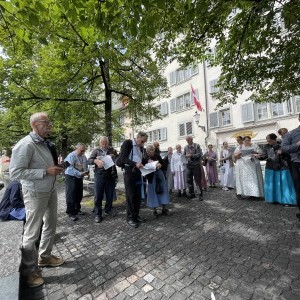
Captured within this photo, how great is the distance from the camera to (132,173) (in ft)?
16.3

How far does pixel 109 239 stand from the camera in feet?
14.0

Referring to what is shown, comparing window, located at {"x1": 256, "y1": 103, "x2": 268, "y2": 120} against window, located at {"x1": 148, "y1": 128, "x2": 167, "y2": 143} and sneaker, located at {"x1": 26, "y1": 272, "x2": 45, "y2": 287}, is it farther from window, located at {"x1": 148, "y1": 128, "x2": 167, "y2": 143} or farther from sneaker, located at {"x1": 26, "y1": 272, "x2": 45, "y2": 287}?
sneaker, located at {"x1": 26, "y1": 272, "x2": 45, "y2": 287}

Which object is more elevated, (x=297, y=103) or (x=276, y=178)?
(x=297, y=103)

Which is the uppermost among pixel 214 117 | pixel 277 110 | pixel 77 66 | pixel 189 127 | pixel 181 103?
pixel 181 103

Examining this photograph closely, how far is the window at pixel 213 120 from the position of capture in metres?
22.9

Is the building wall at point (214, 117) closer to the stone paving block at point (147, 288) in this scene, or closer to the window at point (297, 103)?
the window at point (297, 103)

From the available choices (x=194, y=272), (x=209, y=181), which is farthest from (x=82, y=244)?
(x=209, y=181)

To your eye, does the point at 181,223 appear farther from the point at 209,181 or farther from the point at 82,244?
the point at 209,181

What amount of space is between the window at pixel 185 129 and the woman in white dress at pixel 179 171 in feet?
57.2

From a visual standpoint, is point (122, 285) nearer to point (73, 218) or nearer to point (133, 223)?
point (133, 223)

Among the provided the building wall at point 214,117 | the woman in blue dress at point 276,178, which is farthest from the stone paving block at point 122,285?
the building wall at point 214,117

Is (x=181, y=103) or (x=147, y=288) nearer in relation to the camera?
(x=147, y=288)

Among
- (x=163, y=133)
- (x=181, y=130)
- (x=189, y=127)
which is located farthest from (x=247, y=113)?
(x=163, y=133)

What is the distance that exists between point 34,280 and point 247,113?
2122cm
